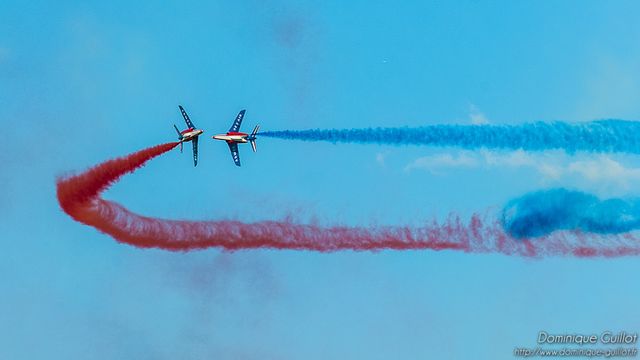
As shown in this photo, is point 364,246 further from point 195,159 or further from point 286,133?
point 195,159

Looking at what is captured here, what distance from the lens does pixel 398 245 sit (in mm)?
93812

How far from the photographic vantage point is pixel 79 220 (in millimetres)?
98188

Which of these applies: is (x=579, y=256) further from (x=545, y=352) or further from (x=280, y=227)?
(x=280, y=227)

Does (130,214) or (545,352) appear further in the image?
(130,214)

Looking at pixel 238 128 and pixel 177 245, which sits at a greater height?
pixel 238 128

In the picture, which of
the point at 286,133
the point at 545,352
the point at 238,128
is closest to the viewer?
the point at 545,352

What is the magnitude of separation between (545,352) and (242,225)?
21384 mm

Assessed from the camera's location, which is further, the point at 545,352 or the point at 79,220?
the point at 79,220

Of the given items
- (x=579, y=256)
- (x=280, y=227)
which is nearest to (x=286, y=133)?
(x=280, y=227)

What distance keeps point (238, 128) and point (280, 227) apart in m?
10.8

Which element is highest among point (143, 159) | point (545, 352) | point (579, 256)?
point (143, 159)

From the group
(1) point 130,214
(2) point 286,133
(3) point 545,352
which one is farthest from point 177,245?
(3) point 545,352

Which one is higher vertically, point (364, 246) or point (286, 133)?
point (286, 133)

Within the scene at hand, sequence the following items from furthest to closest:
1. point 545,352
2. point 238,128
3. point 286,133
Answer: point 238,128
point 286,133
point 545,352
